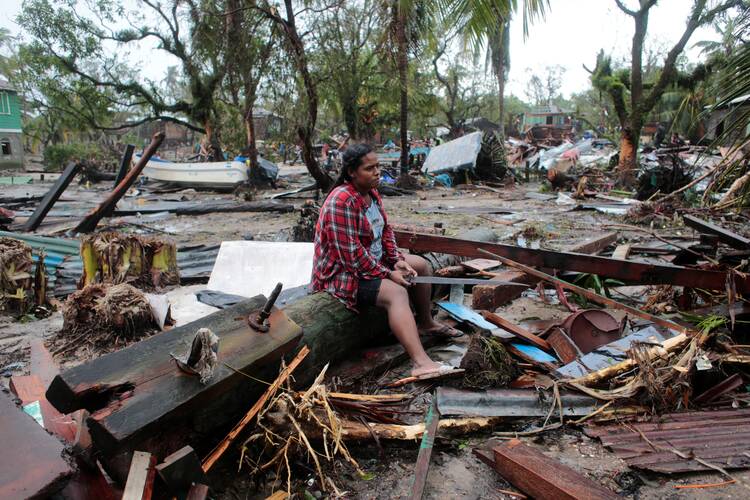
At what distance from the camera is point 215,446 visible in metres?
2.28

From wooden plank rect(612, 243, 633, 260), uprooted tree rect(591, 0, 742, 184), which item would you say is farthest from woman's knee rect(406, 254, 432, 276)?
uprooted tree rect(591, 0, 742, 184)

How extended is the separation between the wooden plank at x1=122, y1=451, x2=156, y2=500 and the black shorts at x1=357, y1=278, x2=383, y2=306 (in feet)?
5.47

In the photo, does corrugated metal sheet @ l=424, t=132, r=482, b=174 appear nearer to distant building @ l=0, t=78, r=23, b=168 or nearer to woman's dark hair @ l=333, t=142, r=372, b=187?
woman's dark hair @ l=333, t=142, r=372, b=187

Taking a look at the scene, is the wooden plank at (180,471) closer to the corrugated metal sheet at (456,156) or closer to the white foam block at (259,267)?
the white foam block at (259,267)

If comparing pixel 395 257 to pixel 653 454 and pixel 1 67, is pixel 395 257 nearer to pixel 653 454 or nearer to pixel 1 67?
pixel 653 454

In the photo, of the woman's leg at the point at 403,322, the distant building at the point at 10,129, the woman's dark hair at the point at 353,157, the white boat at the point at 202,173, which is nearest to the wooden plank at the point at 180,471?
the woman's leg at the point at 403,322

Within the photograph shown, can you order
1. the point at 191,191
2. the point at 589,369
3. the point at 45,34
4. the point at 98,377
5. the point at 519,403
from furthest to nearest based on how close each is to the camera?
the point at 45,34
the point at 191,191
the point at 589,369
the point at 519,403
the point at 98,377

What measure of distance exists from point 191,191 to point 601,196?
13.5 metres

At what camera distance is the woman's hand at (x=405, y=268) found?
346cm

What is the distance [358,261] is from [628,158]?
46.5 feet

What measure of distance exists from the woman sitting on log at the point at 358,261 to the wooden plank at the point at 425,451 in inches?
15.8

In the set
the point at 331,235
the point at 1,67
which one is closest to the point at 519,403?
the point at 331,235

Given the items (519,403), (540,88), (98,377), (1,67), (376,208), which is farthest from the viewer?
(540,88)

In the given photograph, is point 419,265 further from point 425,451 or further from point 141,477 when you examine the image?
point 141,477
